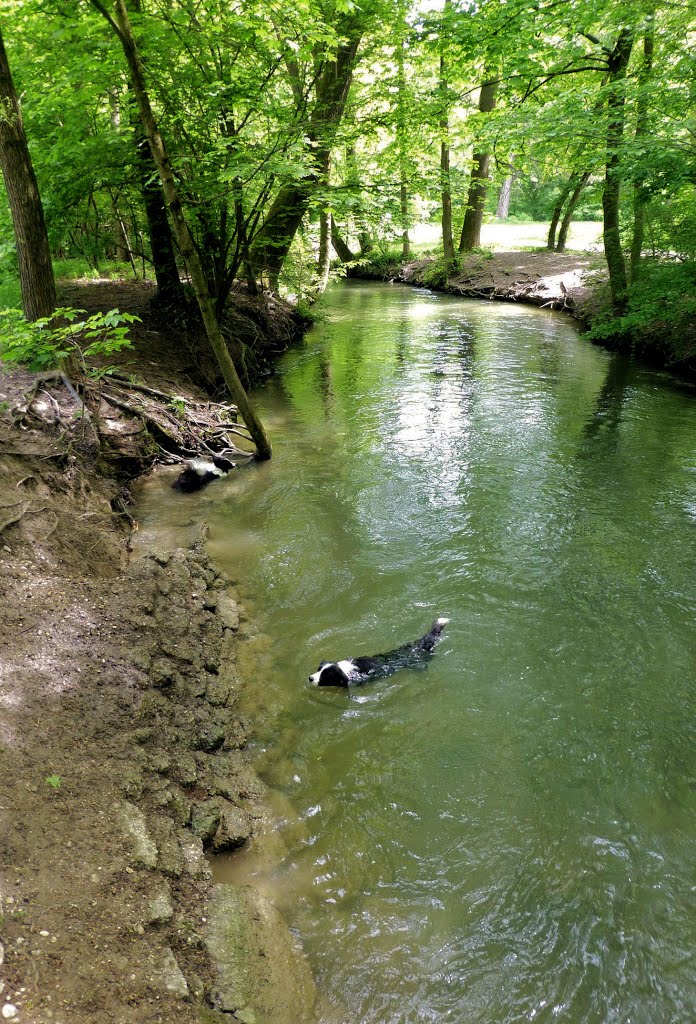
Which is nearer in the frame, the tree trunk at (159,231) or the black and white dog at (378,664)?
the black and white dog at (378,664)

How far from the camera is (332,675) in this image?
4242 mm

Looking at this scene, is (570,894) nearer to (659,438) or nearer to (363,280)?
(659,438)

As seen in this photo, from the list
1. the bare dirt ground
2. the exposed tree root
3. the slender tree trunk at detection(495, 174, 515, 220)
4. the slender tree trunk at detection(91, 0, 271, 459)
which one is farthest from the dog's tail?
the slender tree trunk at detection(495, 174, 515, 220)

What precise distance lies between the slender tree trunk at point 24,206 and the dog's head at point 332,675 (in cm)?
536

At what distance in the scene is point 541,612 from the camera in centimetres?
509

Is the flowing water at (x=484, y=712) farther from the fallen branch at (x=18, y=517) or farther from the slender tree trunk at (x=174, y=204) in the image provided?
the fallen branch at (x=18, y=517)

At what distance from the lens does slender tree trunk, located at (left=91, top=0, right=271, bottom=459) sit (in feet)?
18.3

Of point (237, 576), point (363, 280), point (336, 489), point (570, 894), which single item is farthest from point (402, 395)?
point (363, 280)

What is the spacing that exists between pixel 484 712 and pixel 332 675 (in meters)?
1.11

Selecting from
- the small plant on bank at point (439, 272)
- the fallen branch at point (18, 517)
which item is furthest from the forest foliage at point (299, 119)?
the small plant on bank at point (439, 272)

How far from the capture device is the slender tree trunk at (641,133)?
9.37 meters

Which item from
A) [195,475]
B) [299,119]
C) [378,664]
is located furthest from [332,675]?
[299,119]

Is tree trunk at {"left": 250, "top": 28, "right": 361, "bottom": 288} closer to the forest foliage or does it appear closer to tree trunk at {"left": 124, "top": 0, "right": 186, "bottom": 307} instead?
the forest foliage

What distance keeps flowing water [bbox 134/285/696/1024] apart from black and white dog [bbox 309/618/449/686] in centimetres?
10
